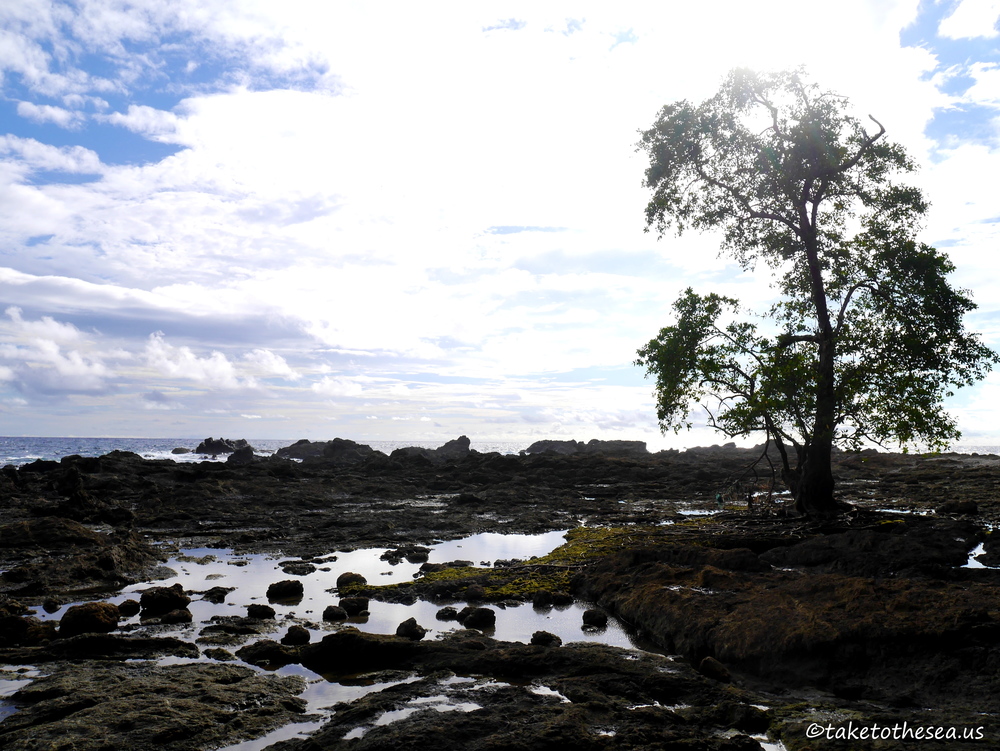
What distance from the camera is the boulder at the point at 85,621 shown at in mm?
9906

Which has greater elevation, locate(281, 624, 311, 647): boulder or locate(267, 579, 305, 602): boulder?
locate(281, 624, 311, 647): boulder

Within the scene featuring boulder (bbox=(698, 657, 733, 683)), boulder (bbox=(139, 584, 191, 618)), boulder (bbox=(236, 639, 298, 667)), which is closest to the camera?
boulder (bbox=(698, 657, 733, 683))

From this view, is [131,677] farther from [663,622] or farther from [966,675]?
[966,675]

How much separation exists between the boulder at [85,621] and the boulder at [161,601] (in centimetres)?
145

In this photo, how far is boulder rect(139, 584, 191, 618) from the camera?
460 inches

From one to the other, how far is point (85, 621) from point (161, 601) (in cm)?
184

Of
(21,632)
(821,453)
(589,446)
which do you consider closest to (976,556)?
(821,453)

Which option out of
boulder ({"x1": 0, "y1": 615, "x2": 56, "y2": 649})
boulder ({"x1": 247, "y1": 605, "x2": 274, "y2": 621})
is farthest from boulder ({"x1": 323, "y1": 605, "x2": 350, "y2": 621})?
boulder ({"x1": 0, "y1": 615, "x2": 56, "y2": 649})

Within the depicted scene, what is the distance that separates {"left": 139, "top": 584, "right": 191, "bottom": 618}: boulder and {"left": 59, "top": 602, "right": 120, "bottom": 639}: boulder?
57.2 inches

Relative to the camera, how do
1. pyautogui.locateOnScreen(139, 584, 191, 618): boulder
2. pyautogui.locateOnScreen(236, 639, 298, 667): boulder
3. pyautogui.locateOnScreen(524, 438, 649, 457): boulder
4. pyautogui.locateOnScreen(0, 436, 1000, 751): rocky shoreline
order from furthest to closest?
1. pyautogui.locateOnScreen(524, 438, 649, 457): boulder
2. pyautogui.locateOnScreen(139, 584, 191, 618): boulder
3. pyautogui.locateOnScreen(236, 639, 298, 667): boulder
4. pyautogui.locateOnScreen(0, 436, 1000, 751): rocky shoreline

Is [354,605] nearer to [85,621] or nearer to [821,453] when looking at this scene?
[85,621]

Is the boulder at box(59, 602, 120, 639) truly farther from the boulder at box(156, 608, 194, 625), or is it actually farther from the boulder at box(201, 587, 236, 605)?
the boulder at box(201, 587, 236, 605)

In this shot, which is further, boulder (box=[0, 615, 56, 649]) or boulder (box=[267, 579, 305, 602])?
boulder (box=[267, 579, 305, 602])

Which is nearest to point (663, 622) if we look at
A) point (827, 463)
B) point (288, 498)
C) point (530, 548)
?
point (530, 548)
